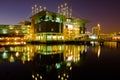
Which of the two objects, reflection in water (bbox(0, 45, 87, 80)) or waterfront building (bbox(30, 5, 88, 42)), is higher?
waterfront building (bbox(30, 5, 88, 42))

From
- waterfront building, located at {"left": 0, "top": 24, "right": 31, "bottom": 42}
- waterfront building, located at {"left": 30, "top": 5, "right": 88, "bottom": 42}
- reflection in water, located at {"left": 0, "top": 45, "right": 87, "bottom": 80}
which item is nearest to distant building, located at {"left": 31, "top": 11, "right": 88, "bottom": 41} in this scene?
waterfront building, located at {"left": 30, "top": 5, "right": 88, "bottom": 42}

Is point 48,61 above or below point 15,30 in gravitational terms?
below

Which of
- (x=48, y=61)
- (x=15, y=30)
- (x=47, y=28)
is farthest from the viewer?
(x=15, y=30)

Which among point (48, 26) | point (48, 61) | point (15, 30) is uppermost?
point (48, 26)

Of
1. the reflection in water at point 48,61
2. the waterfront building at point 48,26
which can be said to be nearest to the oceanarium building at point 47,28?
the waterfront building at point 48,26

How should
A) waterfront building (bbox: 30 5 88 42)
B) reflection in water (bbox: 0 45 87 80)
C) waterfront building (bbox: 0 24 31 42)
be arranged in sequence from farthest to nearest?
waterfront building (bbox: 0 24 31 42)
waterfront building (bbox: 30 5 88 42)
reflection in water (bbox: 0 45 87 80)

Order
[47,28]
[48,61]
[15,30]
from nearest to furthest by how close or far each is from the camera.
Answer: [48,61]
[47,28]
[15,30]

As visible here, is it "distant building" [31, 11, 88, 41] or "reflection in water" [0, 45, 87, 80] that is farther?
"distant building" [31, 11, 88, 41]

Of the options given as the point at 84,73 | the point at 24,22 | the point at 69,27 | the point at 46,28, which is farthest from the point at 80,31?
the point at 84,73

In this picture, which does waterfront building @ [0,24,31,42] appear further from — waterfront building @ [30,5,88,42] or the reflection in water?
the reflection in water

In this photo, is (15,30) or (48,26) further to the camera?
(15,30)

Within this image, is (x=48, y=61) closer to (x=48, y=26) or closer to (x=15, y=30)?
(x=48, y=26)

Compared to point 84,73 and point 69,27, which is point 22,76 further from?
point 69,27

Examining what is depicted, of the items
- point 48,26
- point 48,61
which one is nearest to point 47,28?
point 48,26
